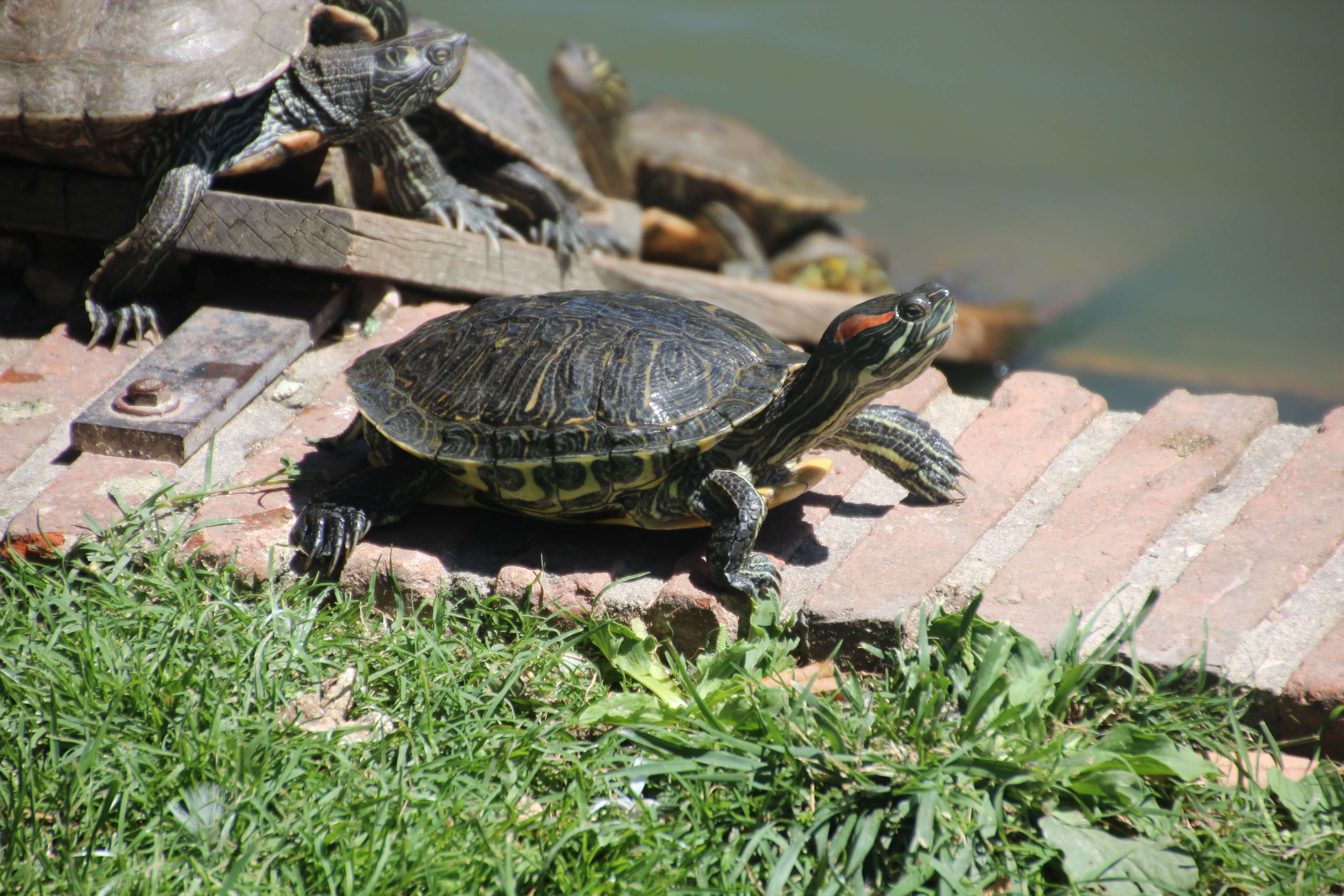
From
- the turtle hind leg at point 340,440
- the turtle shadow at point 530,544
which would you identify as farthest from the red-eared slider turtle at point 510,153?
the turtle shadow at point 530,544

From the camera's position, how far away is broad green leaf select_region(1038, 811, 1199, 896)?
1817mm

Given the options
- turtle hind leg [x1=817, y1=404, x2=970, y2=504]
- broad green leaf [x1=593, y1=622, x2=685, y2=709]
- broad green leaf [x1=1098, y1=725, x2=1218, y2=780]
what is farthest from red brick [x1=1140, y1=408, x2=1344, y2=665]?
broad green leaf [x1=593, y1=622, x2=685, y2=709]

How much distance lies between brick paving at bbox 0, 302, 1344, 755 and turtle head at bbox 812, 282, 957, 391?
0.55 m

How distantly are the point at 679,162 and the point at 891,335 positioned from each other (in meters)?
6.98

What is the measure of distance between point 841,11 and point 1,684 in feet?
52.7

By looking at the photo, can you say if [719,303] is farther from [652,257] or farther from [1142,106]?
[1142,106]

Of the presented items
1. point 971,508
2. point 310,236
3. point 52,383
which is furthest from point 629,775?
point 52,383

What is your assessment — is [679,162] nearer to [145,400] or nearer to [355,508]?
[145,400]

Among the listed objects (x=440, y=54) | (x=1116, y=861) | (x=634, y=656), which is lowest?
(x=634, y=656)

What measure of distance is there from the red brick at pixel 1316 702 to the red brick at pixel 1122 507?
464 millimetres

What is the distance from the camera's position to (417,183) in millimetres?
4500

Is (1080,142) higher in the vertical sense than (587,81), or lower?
higher

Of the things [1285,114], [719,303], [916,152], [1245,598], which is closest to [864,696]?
[1245,598]

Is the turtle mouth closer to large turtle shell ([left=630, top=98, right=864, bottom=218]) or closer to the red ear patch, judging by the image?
the red ear patch
